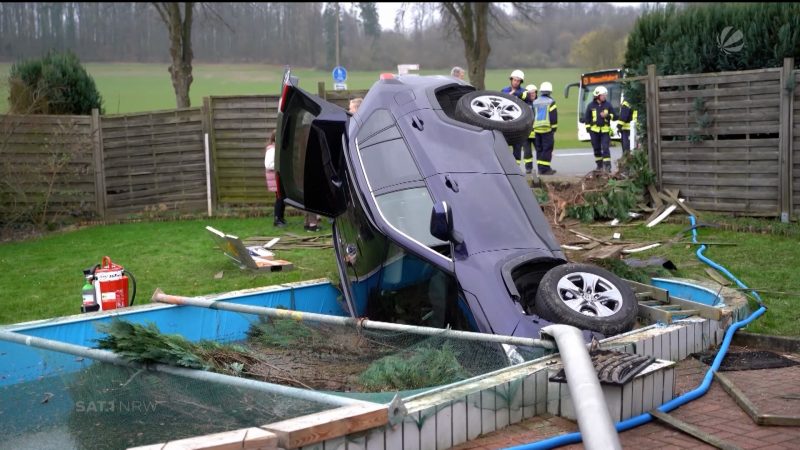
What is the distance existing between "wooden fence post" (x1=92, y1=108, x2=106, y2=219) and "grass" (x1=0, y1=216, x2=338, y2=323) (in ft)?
2.59

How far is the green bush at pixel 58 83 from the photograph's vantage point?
17.2m

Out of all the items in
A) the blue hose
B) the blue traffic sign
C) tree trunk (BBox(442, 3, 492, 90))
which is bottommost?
the blue hose

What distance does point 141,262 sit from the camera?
11156 mm

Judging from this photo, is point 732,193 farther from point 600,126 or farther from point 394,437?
point 394,437

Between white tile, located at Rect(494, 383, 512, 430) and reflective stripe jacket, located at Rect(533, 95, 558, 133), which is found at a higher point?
reflective stripe jacket, located at Rect(533, 95, 558, 133)

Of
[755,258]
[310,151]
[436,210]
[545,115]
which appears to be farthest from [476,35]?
[436,210]

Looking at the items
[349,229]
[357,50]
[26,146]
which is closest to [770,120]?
[349,229]

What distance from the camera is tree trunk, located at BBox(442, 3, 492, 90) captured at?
26.0 m

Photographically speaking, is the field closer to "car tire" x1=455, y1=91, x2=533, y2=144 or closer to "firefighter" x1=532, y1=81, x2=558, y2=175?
"firefighter" x1=532, y1=81, x2=558, y2=175

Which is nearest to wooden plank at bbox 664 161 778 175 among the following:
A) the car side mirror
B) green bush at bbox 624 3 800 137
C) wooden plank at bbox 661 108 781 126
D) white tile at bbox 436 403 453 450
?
wooden plank at bbox 661 108 781 126

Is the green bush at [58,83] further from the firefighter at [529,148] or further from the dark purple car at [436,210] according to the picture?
the dark purple car at [436,210]

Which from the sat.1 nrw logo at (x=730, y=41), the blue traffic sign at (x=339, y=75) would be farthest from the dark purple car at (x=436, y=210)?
the blue traffic sign at (x=339, y=75)

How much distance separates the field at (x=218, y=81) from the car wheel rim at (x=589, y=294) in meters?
37.3

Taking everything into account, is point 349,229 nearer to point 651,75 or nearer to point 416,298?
point 416,298
